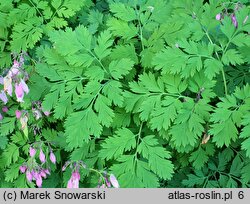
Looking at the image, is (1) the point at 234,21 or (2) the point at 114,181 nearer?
(2) the point at 114,181

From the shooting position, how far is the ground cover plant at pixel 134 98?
259cm

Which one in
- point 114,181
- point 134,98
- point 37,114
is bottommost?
point 114,181

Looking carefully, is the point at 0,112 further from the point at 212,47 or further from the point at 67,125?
the point at 212,47

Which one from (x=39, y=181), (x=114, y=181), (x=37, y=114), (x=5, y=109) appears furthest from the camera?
(x=5, y=109)

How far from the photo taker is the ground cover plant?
2.59 m

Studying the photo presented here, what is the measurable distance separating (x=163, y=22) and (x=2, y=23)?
176cm

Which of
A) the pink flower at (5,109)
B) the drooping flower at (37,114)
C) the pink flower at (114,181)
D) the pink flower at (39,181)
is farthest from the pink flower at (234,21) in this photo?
the pink flower at (5,109)

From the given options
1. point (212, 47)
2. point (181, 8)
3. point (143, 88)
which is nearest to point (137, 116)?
point (143, 88)

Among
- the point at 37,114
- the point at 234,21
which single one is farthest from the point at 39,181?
the point at 234,21

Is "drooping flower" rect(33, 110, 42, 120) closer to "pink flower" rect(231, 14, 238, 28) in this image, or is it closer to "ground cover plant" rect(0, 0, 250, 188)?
"ground cover plant" rect(0, 0, 250, 188)

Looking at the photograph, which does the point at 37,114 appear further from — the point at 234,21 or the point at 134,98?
the point at 234,21

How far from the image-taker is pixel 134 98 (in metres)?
2.73

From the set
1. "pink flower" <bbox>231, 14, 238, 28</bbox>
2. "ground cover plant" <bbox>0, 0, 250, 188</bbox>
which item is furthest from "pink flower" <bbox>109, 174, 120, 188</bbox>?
"pink flower" <bbox>231, 14, 238, 28</bbox>

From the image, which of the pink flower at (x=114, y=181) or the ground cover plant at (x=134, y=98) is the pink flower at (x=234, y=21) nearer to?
the ground cover plant at (x=134, y=98)
